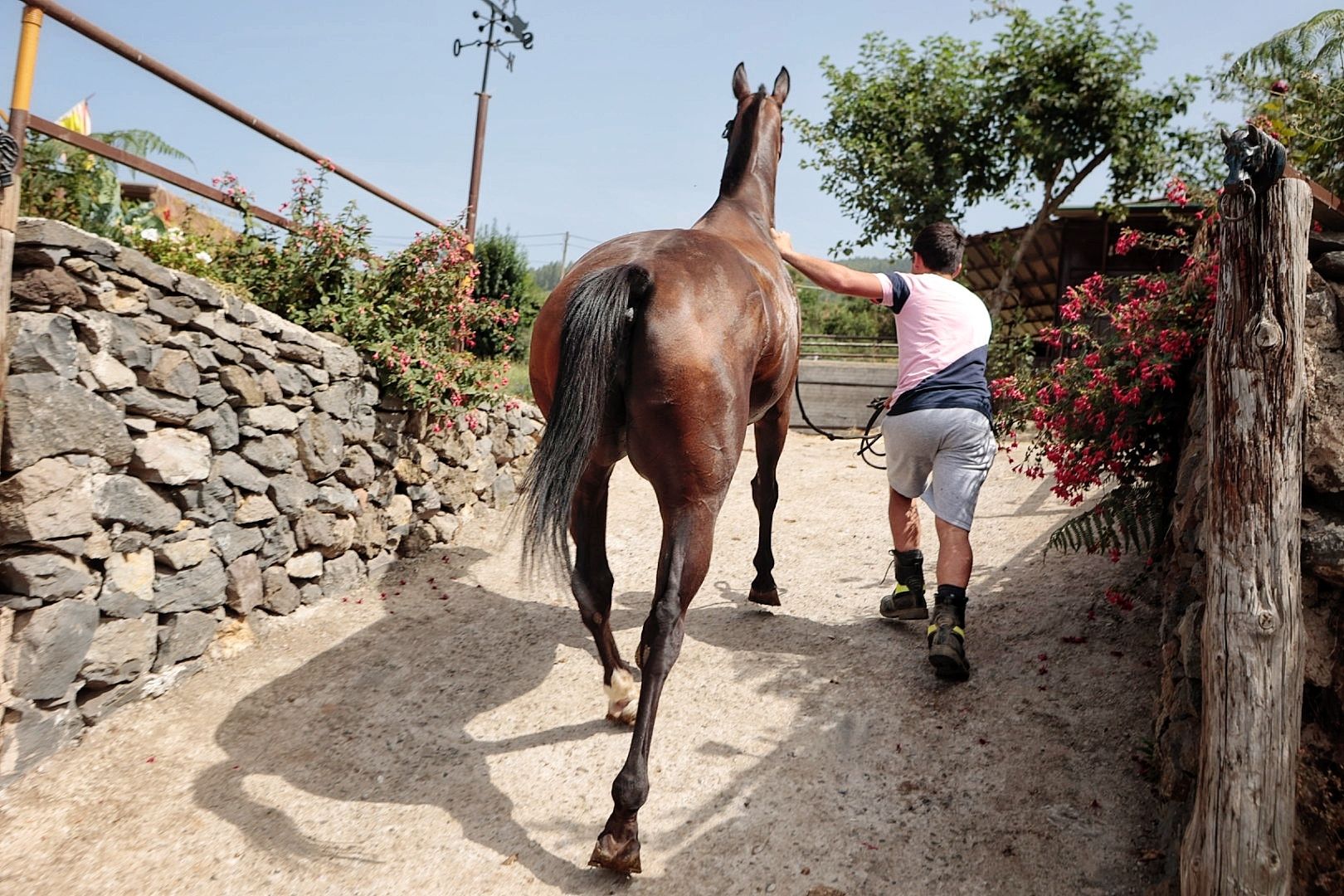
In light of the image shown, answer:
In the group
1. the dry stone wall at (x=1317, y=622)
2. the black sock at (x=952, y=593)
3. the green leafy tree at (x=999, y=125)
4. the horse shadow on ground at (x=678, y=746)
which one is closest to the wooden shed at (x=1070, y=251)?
the green leafy tree at (x=999, y=125)

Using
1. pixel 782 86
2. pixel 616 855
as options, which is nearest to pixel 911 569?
pixel 616 855

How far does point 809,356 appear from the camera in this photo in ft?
44.9

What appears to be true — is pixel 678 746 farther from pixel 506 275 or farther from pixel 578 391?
pixel 506 275

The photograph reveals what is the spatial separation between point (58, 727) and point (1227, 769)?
3.83m

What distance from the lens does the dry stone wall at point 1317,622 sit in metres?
2.18

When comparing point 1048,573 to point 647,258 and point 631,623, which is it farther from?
point 647,258

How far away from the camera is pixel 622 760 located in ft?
10.5

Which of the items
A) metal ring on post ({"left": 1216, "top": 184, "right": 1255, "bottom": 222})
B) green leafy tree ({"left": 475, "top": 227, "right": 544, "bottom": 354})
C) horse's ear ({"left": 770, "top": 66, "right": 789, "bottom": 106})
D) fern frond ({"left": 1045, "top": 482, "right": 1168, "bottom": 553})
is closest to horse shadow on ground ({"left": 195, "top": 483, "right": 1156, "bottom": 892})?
fern frond ({"left": 1045, "top": 482, "right": 1168, "bottom": 553})

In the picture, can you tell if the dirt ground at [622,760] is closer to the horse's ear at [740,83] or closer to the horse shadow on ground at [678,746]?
the horse shadow on ground at [678,746]

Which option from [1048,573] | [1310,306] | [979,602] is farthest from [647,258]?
[1048,573]

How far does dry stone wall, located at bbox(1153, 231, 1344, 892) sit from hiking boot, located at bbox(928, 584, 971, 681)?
91 centimetres

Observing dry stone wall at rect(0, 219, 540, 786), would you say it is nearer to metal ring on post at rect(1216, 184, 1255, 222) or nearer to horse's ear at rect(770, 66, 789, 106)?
horse's ear at rect(770, 66, 789, 106)

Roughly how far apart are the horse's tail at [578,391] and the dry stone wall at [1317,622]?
1845mm

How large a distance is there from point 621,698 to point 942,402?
185 centimetres
